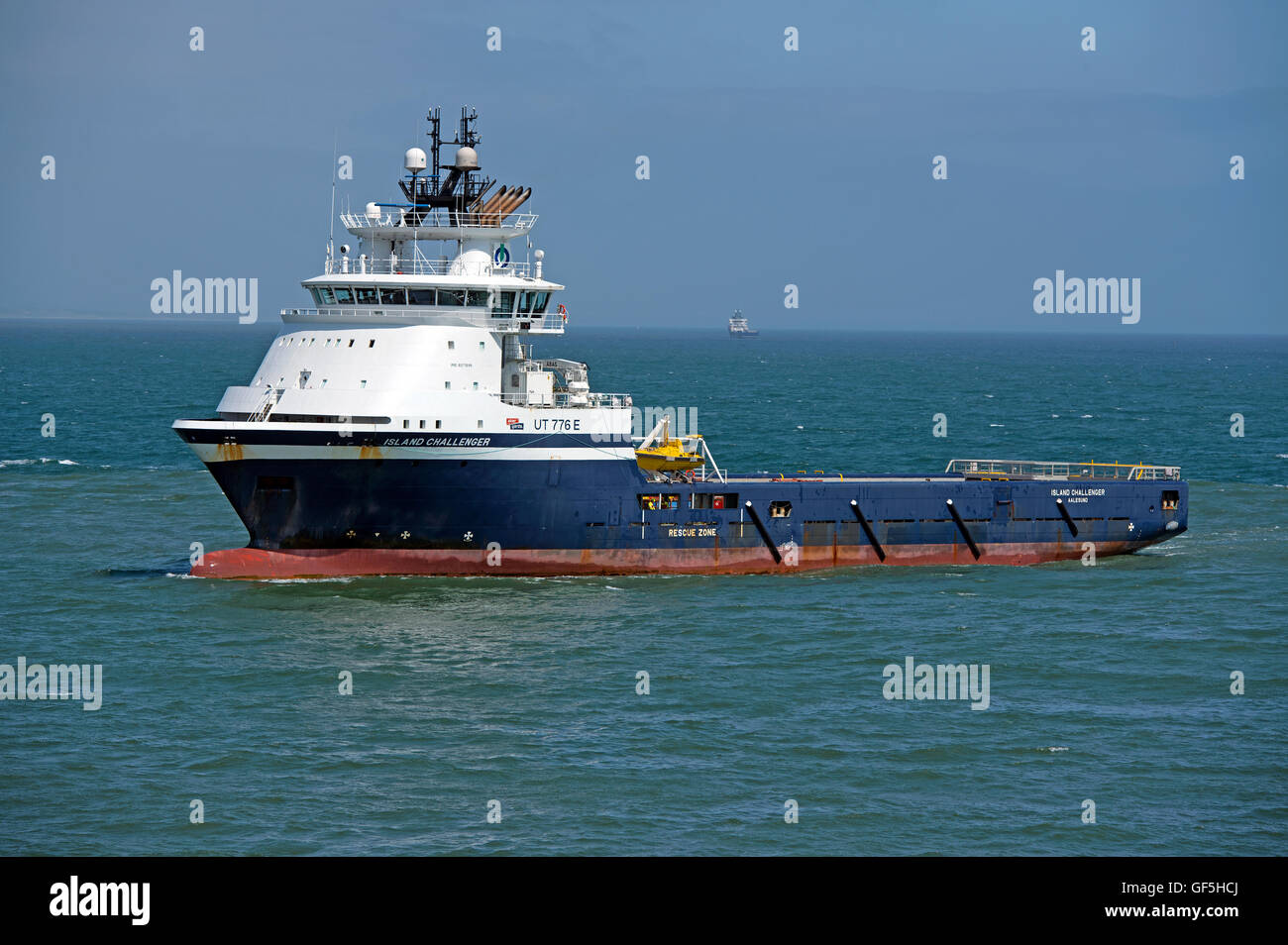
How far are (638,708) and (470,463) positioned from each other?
12703 millimetres

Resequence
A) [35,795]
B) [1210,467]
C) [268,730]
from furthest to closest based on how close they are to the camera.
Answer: [1210,467], [268,730], [35,795]

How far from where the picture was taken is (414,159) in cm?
4678

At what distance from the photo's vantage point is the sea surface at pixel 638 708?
26.3 metres

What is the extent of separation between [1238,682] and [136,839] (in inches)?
984

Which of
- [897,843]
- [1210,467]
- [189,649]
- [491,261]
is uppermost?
[491,261]

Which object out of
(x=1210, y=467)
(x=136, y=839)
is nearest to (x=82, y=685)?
(x=136, y=839)

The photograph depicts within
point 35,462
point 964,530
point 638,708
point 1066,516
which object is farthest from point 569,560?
point 35,462

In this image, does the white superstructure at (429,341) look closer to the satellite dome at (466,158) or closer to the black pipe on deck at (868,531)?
the satellite dome at (466,158)

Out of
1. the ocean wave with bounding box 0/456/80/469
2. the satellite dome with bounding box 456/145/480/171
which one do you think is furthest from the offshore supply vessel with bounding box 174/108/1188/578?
the ocean wave with bounding box 0/456/80/469

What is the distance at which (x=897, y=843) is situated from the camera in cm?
2555

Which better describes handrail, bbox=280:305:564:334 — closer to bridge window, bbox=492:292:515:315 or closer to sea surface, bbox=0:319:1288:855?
bridge window, bbox=492:292:515:315

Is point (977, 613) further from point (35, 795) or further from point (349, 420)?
point (35, 795)

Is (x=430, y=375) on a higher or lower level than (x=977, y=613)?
higher
